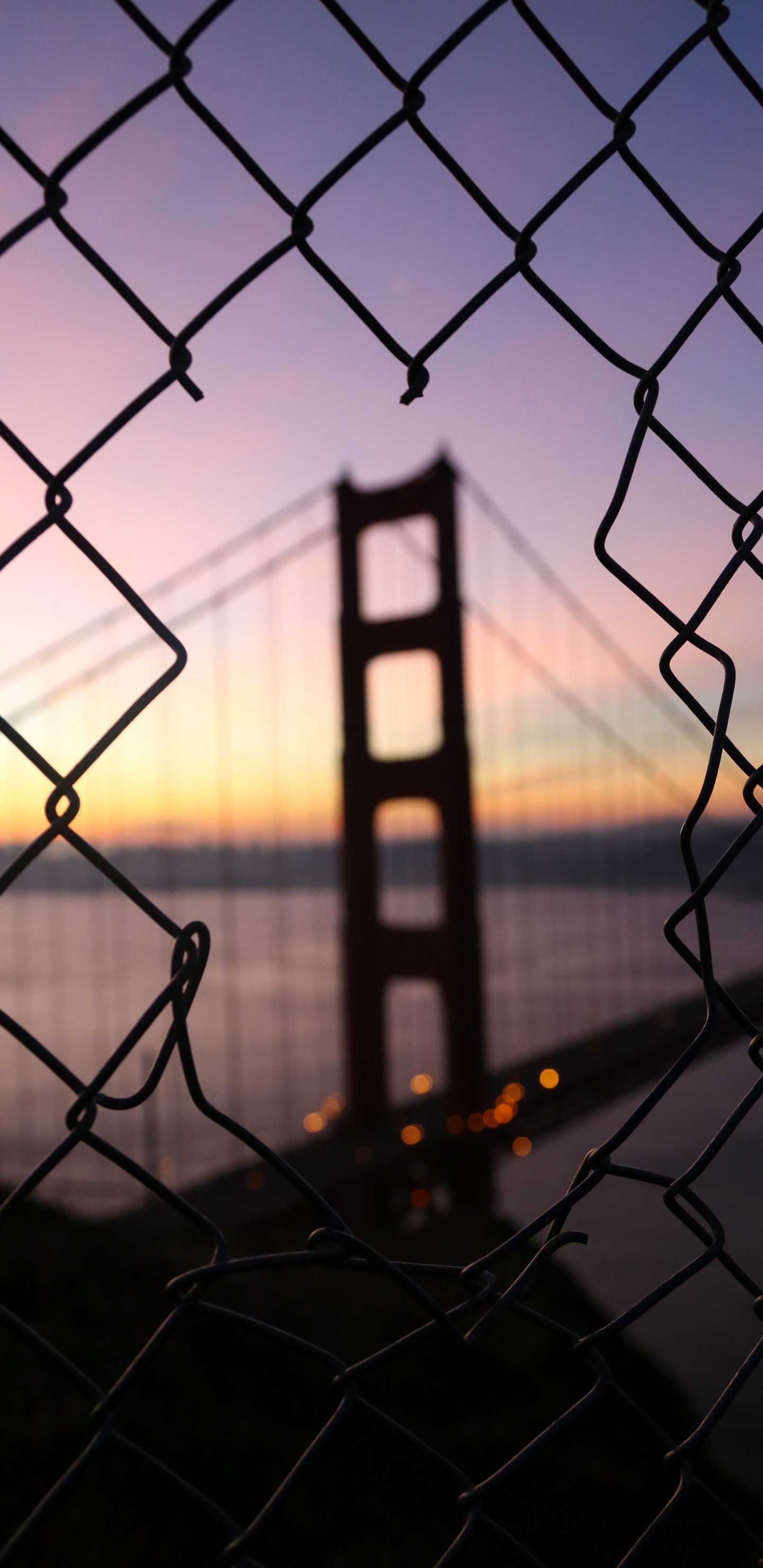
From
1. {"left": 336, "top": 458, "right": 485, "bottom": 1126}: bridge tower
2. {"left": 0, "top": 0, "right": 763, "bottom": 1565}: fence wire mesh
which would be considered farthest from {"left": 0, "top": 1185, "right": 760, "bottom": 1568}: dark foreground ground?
{"left": 0, "top": 0, "right": 763, "bottom": 1565}: fence wire mesh

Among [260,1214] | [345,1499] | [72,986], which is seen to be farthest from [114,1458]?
[72,986]

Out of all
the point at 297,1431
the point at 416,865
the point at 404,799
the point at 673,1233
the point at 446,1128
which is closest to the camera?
the point at 673,1233

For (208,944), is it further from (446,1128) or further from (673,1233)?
(446,1128)

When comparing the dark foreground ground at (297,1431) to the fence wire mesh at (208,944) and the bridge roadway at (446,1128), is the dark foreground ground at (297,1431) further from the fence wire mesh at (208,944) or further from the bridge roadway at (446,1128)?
the fence wire mesh at (208,944)

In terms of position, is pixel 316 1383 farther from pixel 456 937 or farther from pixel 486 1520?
pixel 486 1520

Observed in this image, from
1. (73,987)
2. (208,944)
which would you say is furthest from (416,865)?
(208,944)

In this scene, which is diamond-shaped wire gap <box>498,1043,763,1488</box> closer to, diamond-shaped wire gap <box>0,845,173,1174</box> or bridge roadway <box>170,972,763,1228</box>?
bridge roadway <box>170,972,763,1228</box>
